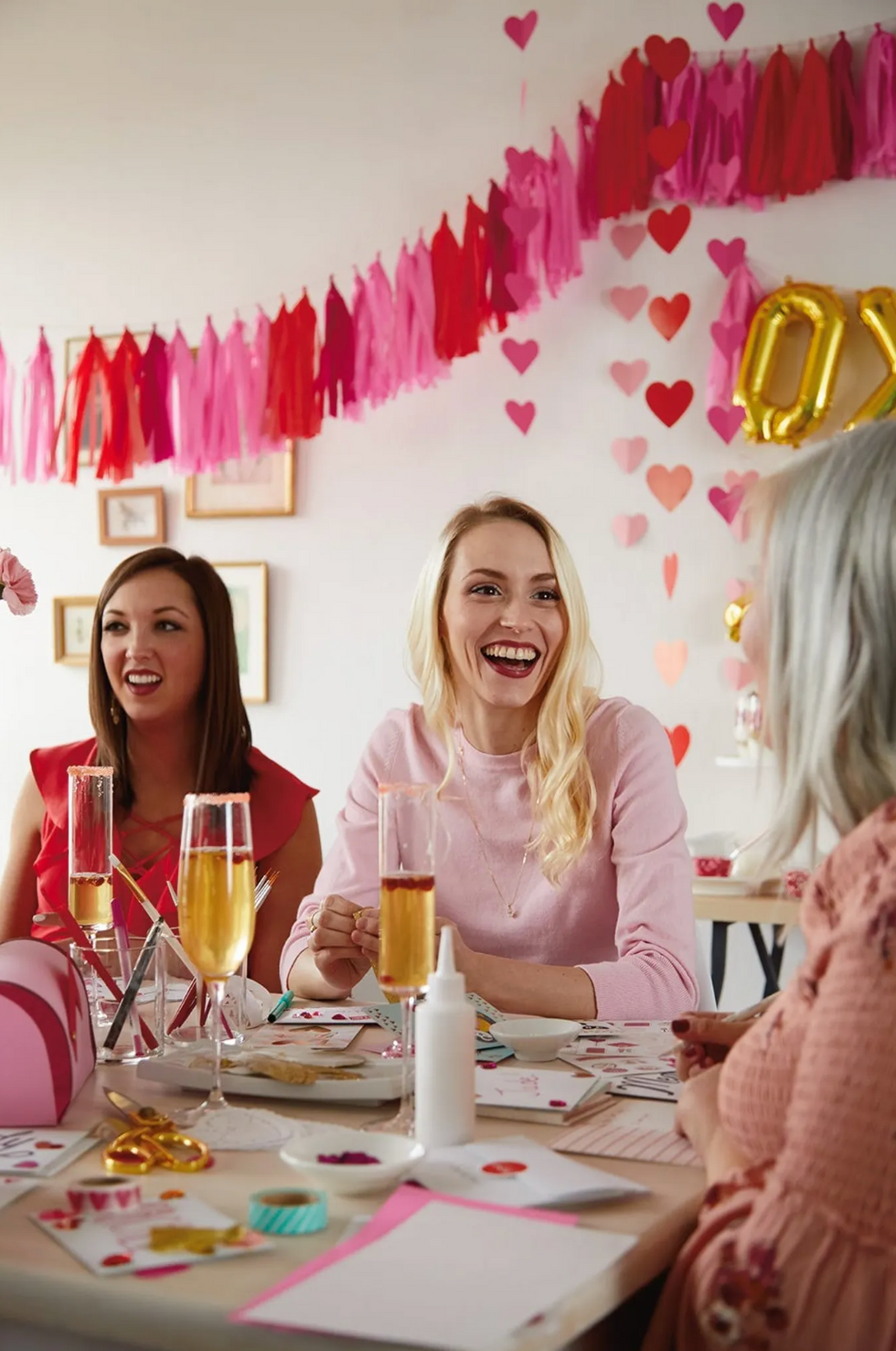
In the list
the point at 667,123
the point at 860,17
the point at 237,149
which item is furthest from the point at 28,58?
the point at 860,17

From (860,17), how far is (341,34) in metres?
1.56

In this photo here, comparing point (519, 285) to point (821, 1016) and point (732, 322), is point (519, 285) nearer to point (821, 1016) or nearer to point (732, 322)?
point (732, 322)

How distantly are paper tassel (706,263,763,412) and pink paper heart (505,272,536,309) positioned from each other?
21.5 inches

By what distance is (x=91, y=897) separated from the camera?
164 centimetres

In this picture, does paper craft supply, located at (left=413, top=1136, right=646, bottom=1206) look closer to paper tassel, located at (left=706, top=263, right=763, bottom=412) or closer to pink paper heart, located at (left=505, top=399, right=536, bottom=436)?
paper tassel, located at (left=706, top=263, right=763, bottom=412)

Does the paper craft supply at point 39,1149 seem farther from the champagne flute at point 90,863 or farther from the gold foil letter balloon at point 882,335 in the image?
the gold foil letter balloon at point 882,335

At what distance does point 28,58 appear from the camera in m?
4.70

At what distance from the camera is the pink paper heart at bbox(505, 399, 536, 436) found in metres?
4.04

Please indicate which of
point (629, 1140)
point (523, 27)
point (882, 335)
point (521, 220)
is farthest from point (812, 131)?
point (629, 1140)

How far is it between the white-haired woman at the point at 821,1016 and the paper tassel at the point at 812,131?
2.86 m

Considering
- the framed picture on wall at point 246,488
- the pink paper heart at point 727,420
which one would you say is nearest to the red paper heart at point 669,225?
the pink paper heart at point 727,420

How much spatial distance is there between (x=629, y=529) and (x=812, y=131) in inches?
45.3

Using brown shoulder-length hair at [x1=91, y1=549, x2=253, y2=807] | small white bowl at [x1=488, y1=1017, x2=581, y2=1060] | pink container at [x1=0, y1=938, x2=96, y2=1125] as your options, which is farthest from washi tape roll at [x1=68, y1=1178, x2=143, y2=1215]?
brown shoulder-length hair at [x1=91, y1=549, x2=253, y2=807]

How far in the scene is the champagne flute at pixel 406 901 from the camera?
49.6 inches
